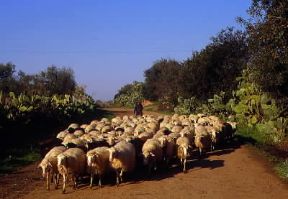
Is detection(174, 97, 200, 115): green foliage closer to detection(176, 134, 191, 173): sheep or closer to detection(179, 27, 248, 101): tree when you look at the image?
detection(179, 27, 248, 101): tree

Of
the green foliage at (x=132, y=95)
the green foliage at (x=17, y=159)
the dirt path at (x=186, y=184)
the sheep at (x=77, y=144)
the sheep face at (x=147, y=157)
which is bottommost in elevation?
the dirt path at (x=186, y=184)

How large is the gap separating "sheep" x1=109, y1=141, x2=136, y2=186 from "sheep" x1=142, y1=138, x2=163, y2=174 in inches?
17.2

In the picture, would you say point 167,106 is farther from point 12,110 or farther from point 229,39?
point 12,110

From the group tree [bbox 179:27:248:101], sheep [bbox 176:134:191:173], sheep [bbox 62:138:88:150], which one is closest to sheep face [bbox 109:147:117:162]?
sheep [bbox 62:138:88:150]

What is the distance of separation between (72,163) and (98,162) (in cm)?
70

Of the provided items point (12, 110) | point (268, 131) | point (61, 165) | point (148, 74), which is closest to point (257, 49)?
point (268, 131)

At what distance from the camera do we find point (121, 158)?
13539mm

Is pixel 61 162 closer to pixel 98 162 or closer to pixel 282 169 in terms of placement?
pixel 98 162

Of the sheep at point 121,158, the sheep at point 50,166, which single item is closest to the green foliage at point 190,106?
the sheep at point 121,158

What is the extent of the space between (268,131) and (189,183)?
9762 millimetres

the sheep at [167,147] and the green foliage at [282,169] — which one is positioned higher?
the sheep at [167,147]

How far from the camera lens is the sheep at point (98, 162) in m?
13.1

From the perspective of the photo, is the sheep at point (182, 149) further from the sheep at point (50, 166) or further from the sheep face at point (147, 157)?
the sheep at point (50, 166)

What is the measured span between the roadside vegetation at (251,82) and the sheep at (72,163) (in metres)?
5.67
